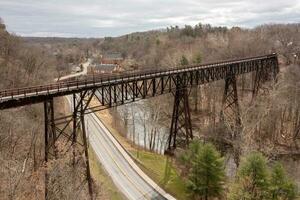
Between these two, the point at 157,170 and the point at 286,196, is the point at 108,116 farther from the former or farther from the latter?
the point at 286,196

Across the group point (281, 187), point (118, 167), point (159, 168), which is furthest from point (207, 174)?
point (118, 167)

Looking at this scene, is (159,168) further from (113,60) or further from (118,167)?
(113,60)

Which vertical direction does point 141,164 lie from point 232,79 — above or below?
A: below

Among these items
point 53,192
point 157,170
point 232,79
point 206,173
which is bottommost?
point 157,170

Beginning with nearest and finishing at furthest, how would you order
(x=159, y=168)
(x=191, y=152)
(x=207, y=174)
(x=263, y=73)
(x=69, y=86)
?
1. (x=69, y=86)
2. (x=207, y=174)
3. (x=191, y=152)
4. (x=159, y=168)
5. (x=263, y=73)

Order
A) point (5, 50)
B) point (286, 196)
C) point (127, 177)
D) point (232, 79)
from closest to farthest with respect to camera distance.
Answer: point (286, 196) < point (127, 177) < point (232, 79) < point (5, 50)

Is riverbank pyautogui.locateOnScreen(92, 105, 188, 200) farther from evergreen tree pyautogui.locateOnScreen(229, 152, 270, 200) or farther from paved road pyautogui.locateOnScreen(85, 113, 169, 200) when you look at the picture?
evergreen tree pyautogui.locateOnScreen(229, 152, 270, 200)

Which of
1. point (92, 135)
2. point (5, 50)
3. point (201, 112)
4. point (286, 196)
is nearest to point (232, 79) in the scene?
point (201, 112)

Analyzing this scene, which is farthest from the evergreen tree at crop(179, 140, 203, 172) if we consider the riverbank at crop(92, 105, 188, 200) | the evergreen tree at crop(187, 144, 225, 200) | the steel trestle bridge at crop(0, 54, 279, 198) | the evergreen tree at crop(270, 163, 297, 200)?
the evergreen tree at crop(270, 163, 297, 200)
